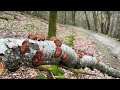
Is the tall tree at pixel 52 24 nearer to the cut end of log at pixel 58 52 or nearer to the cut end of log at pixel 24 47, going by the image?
the cut end of log at pixel 58 52

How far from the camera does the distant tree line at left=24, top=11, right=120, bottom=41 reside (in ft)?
42.9

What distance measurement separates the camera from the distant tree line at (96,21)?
13.1 metres

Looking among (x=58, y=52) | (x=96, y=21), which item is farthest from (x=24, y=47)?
(x=96, y=21)

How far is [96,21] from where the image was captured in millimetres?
16281

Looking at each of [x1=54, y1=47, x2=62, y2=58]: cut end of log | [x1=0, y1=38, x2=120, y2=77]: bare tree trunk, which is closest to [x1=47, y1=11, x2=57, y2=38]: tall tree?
[x1=0, y1=38, x2=120, y2=77]: bare tree trunk

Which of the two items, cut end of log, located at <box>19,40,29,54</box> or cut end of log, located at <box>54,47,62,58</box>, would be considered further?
cut end of log, located at <box>54,47,62,58</box>

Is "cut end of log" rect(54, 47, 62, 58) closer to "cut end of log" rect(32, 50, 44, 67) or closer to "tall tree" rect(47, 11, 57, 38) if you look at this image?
"cut end of log" rect(32, 50, 44, 67)

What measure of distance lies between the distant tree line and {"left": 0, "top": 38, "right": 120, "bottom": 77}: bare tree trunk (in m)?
8.33

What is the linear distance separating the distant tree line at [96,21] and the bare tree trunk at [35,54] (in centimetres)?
833

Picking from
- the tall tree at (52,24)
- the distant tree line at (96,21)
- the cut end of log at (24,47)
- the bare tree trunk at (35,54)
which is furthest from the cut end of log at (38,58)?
the distant tree line at (96,21)

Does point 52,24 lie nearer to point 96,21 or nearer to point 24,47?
point 24,47
